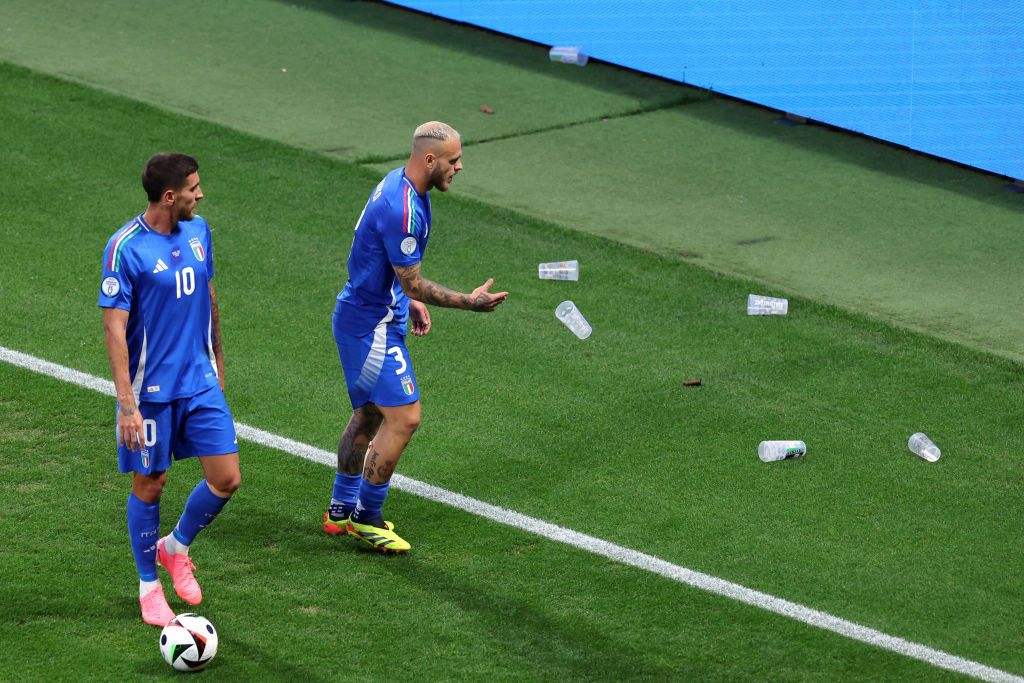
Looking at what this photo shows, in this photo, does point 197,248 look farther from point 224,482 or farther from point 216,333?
point 224,482

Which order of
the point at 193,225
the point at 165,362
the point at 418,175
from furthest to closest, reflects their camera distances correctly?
the point at 418,175 < the point at 193,225 < the point at 165,362

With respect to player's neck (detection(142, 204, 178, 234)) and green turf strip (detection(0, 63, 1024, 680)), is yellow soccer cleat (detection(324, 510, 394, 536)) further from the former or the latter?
player's neck (detection(142, 204, 178, 234))

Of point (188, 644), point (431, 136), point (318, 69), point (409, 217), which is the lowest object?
point (188, 644)

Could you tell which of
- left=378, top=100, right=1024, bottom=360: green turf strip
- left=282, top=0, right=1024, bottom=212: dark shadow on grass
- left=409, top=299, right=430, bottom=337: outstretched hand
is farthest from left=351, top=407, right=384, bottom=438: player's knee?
left=282, top=0, right=1024, bottom=212: dark shadow on grass

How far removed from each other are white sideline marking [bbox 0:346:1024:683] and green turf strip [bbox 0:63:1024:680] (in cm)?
9

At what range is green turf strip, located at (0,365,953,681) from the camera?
Answer: 634cm

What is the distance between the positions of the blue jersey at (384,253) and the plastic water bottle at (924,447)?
125 inches

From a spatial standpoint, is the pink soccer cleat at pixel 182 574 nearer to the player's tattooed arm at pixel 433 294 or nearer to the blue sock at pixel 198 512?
the blue sock at pixel 198 512

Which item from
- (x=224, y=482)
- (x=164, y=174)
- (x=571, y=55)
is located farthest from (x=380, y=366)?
(x=571, y=55)

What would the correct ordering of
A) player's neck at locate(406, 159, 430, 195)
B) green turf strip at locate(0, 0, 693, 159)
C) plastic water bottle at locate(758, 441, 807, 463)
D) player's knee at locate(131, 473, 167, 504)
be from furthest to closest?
green turf strip at locate(0, 0, 693, 159), plastic water bottle at locate(758, 441, 807, 463), player's neck at locate(406, 159, 430, 195), player's knee at locate(131, 473, 167, 504)

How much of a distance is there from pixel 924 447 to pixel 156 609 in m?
4.42

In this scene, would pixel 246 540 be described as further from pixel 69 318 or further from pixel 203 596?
pixel 69 318

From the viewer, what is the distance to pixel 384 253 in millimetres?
7055

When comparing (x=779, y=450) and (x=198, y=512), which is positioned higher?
(x=779, y=450)
